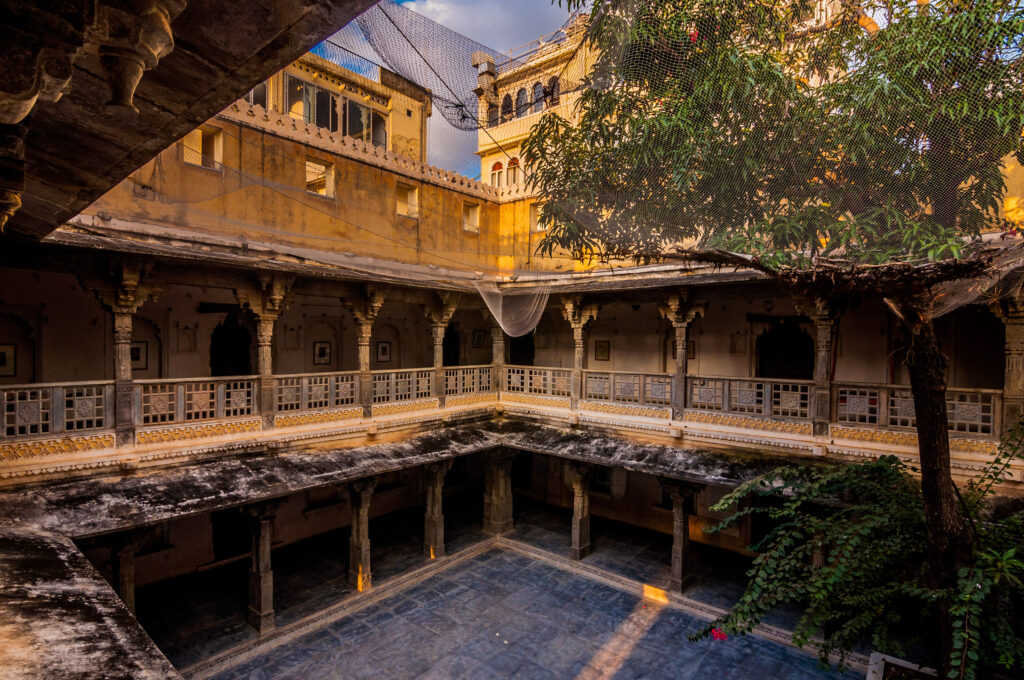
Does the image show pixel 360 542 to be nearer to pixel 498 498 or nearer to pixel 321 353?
pixel 498 498

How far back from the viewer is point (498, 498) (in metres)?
12.6

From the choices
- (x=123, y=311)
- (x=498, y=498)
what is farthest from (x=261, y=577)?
(x=498, y=498)

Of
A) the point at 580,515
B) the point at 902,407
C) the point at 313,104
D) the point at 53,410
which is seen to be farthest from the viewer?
the point at 313,104

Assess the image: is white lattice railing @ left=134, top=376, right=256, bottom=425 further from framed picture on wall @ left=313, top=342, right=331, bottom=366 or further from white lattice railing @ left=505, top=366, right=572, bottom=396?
white lattice railing @ left=505, top=366, right=572, bottom=396

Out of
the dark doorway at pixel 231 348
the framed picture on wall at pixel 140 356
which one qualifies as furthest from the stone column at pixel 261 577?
the dark doorway at pixel 231 348

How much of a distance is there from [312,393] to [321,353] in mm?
3404

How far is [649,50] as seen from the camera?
547 centimetres

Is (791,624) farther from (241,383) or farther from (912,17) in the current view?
(241,383)

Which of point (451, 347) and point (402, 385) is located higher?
point (451, 347)

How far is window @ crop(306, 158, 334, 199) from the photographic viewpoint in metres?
11.6

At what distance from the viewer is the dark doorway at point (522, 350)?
16.0 meters

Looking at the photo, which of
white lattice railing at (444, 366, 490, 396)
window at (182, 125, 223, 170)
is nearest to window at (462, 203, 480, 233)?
white lattice railing at (444, 366, 490, 396)

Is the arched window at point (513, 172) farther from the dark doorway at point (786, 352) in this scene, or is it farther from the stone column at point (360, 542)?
the stone column at point (360, 542)

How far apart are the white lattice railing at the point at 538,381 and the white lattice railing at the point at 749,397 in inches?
117
